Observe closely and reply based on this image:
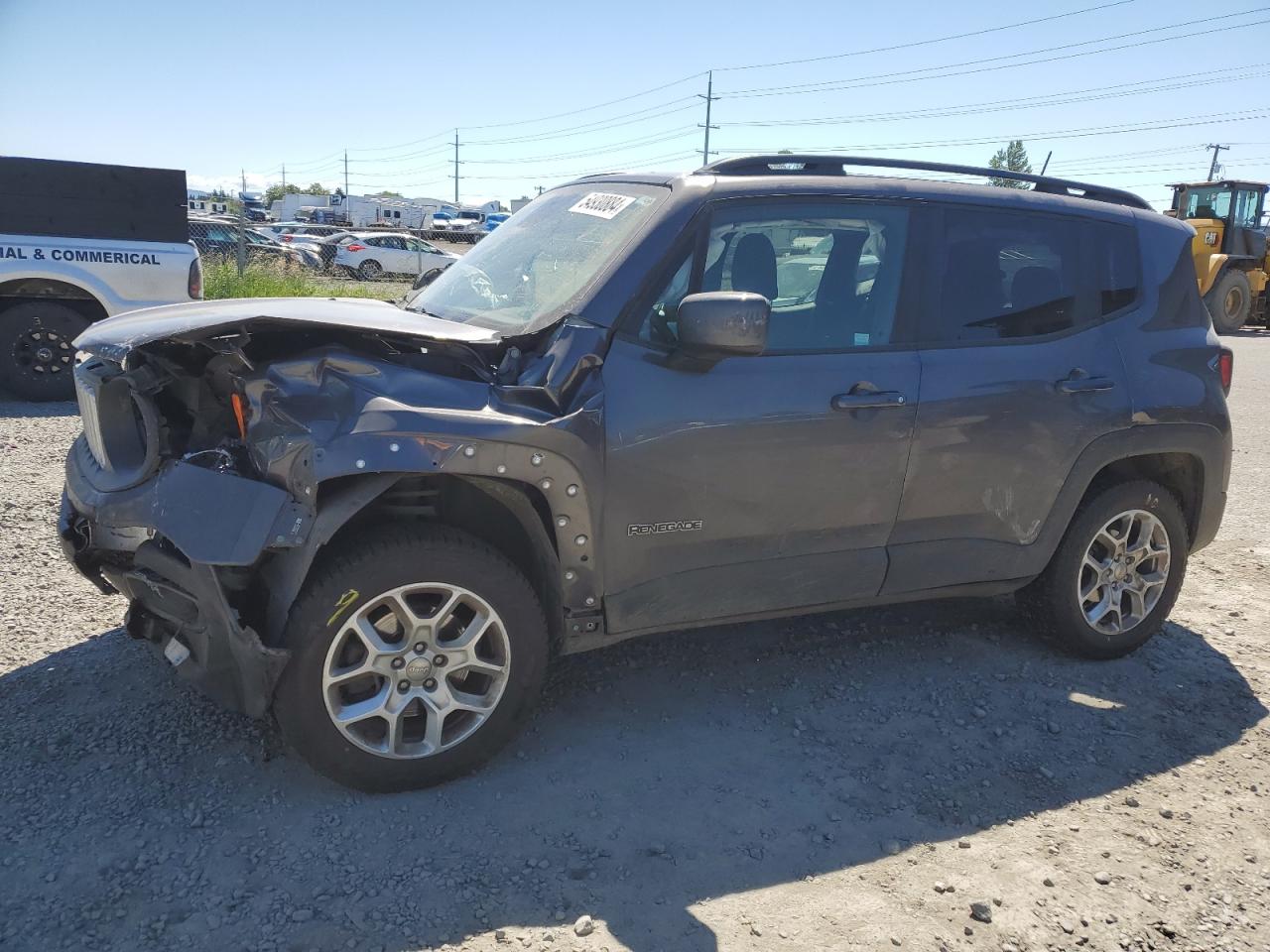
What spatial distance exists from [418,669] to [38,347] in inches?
286

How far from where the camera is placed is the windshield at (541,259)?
352cm

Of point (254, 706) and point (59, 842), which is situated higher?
point (254, 706)

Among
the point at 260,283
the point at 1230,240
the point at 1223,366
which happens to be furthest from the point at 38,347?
the point at 1230,240

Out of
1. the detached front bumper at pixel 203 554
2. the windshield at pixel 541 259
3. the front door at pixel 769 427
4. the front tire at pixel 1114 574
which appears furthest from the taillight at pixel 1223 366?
the detached front bumper at pixel 203 554

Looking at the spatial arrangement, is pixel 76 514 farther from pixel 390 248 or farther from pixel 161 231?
pixel 390 248

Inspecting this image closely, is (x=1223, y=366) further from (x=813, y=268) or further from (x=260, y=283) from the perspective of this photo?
(x=260, y=283)

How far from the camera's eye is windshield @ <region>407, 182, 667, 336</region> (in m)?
3.52

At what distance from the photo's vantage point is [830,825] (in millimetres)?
3186

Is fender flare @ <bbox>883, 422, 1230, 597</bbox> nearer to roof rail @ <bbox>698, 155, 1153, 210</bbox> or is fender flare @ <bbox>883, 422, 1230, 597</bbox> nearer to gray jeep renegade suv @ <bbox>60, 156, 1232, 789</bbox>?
gray jeep renegade suv @ <bbox>60, 156, 1232, 789</bbox>

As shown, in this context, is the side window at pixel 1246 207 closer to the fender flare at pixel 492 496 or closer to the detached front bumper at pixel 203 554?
the fender flare at pixel 492 496

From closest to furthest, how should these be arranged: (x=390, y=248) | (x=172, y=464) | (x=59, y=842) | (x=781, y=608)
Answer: (x=59, y=842) < (x=172, y=464) < (x=781, y=608) < (x=390, y=248)

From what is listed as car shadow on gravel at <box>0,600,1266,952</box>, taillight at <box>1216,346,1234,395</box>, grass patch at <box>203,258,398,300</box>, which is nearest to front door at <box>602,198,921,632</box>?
car shadow on gravel at <box>0,600,1266,952</box>

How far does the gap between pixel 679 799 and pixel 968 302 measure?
7.23 feet

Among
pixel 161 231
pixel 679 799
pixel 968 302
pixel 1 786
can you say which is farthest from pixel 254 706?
pixel 161 231
